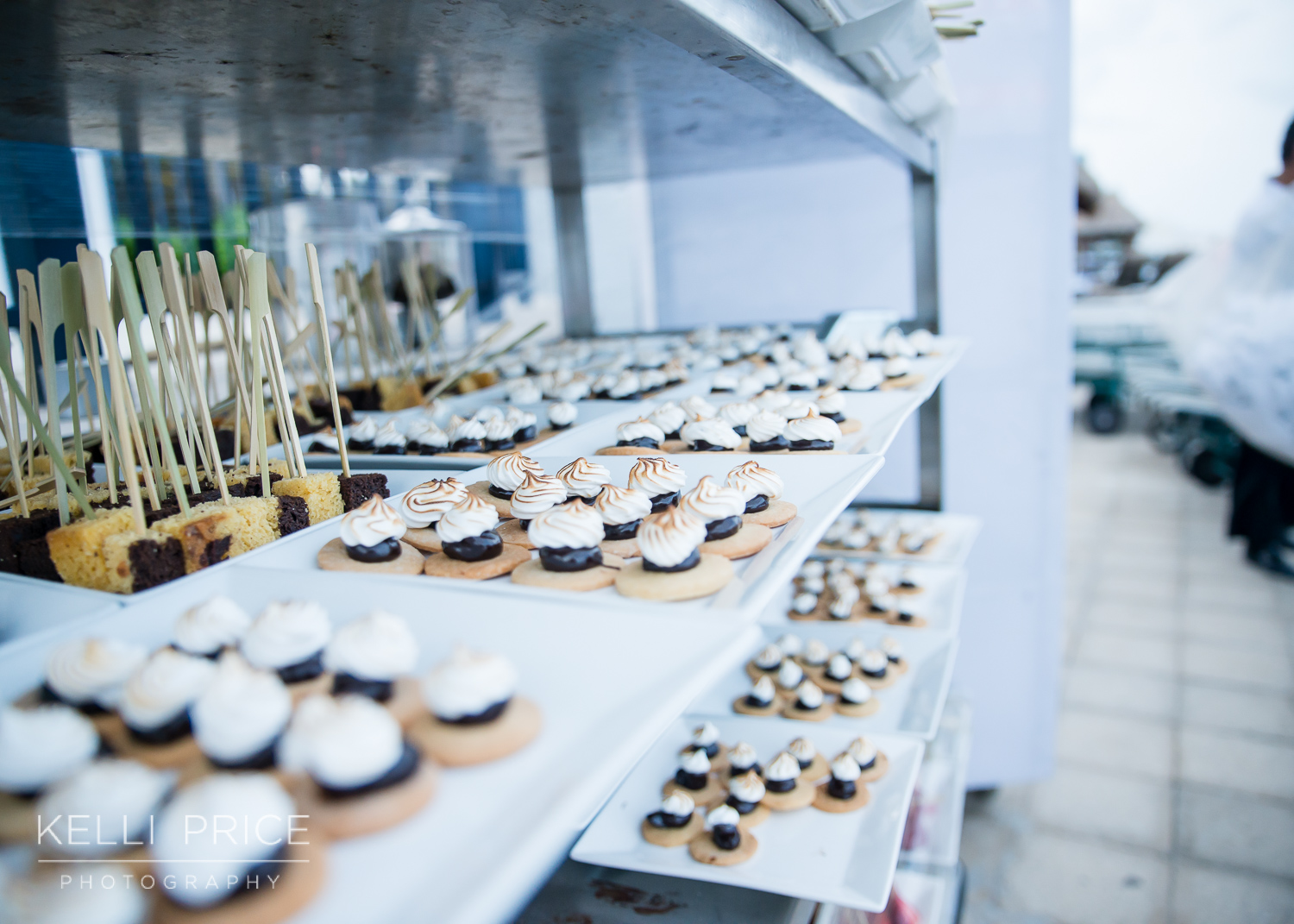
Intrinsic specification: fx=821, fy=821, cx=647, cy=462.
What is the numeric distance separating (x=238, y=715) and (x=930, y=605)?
6.27 ft

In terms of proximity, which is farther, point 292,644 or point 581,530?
point 581,530

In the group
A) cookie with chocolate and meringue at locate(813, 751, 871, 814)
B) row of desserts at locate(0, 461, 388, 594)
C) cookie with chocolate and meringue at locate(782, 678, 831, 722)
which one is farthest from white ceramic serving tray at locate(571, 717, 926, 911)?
row of desserts at locate(0, 461, 388, 594)

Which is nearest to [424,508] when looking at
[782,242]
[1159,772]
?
[782,242]

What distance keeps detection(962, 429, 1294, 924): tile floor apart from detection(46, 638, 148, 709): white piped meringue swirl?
2287 millimetres

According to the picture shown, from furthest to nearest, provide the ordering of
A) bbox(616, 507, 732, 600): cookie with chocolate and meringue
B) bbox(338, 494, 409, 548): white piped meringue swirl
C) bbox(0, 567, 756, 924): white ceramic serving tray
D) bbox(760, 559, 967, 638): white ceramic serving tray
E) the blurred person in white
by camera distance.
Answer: the blurred person in white → bbox(760, 559, 967, 638): white ceramic serving tray → bbox(338, 494, 409, 548): white piped meringue swirl → bbox(616, 507, 732, 600): cookie with chocolate and meringue → bbox(0, 567, 756, 924): white ceramic serving tray

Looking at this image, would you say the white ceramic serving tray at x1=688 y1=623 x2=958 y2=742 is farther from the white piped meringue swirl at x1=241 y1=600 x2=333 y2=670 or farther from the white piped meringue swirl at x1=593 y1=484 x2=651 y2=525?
the white piped meringue swirl at x1=241 y1=600 x2=333 y2=670

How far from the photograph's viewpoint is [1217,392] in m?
4.04

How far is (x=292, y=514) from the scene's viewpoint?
1022 millimetres

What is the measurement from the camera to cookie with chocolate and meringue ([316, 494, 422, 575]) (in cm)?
88

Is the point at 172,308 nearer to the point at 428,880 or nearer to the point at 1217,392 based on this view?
the point at 428,880

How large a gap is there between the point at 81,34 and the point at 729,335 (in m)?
1.91

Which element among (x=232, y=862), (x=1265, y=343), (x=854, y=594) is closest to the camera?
(x=232, y=862)

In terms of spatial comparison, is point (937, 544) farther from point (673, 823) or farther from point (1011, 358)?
point (673, 823)

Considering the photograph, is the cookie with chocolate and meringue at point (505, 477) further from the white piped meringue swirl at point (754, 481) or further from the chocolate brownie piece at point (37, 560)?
the chocolate brownie piece at point (37, 560)
